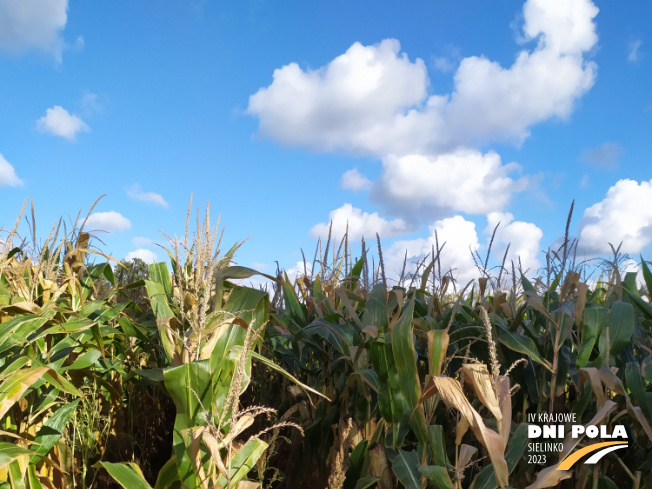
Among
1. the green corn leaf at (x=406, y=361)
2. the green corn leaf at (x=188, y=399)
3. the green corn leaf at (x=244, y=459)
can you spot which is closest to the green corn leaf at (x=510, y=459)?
the green corn leaf at (x=406, y=361)

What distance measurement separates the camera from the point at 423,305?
2.74 m

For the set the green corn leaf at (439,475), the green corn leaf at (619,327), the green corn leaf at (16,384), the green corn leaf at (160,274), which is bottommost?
the green corn leaf at (439,475)

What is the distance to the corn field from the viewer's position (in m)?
1.76

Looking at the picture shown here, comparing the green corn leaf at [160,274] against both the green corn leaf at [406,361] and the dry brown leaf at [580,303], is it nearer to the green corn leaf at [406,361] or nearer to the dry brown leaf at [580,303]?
the green corn leaf at [406,361]

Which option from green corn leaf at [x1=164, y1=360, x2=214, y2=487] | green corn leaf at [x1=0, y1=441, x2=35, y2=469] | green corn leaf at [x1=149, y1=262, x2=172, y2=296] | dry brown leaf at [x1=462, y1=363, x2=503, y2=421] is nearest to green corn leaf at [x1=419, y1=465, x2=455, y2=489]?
dry brown leaf at [x1=462, y1=363, x2=503, y2=421]

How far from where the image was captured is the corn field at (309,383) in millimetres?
1760

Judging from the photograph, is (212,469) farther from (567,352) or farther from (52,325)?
(567,352)

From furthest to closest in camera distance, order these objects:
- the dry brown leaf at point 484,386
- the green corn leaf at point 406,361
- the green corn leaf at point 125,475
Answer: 1. the green corn leaf at point 406,361
2. the green corn leaf at point 125,475
3. the dry brown leaf at point 484,386

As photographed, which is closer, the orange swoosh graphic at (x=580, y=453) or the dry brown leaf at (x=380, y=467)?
the orange swoosh graphic at (x=580, y=453)

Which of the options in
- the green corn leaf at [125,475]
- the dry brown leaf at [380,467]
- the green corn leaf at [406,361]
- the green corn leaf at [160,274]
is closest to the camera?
the green corn leaf at [125,475]

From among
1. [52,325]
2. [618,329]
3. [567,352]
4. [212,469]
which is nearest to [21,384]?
[52,325]

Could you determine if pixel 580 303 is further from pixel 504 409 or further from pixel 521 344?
pixel 504 409

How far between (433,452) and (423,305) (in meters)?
0.97

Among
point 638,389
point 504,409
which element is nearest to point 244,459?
point 504,409
